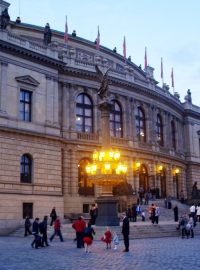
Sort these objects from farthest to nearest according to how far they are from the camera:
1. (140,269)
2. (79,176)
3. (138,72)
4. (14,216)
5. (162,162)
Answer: (138,72)
(162,162)
(79,176)
(14,216)
(140,269)

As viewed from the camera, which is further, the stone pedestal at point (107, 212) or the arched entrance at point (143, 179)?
the arched entrance at point (143, 179)

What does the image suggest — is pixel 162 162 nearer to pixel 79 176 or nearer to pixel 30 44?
pixel 79 176

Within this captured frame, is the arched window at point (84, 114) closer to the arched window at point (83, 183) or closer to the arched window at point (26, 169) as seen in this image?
the arched window at point (83, 183)

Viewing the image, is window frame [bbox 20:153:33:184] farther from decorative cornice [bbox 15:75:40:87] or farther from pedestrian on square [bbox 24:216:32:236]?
pedestrian on square [bbox 24:216:32:236]

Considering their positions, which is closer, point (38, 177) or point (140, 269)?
point (140, 269)

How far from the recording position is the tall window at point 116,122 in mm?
50375

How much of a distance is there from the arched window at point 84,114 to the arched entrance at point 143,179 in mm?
8677

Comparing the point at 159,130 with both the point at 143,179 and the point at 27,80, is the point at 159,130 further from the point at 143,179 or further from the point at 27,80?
the point at 27,80

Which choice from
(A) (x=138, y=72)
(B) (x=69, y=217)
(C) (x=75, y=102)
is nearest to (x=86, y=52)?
(A) (x=138, y=72)

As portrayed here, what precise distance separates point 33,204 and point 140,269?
2605 cm

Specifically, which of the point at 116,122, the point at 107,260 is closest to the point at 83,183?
the point at 116,122

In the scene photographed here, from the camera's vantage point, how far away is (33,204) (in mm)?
39188

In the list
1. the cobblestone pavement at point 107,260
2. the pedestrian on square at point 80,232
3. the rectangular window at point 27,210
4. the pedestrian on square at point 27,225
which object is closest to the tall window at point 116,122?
the rectangular window at point 27,210

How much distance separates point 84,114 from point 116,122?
4.57 meters
